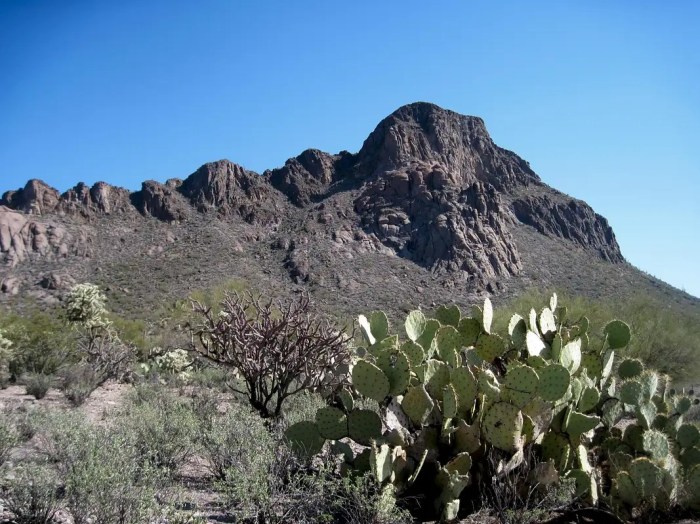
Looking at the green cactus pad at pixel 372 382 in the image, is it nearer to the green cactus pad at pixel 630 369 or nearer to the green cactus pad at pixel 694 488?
the green cactus pad at pixel 694 488

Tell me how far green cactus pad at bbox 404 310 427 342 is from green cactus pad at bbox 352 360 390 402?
0.99 meters

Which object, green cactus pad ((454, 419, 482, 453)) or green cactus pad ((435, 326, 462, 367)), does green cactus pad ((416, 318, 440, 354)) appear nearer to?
green cactus pad ((435, 326, 462, 367))

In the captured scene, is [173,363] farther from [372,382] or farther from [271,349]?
[372,382]

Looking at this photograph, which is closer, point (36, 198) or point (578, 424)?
point (578, 424)

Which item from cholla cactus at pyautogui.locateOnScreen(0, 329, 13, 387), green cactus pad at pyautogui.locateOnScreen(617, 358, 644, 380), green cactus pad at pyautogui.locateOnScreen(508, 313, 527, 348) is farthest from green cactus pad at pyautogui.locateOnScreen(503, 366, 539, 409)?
cholla cactus at pyautogui.locateOnScreen(0, 329, 13, 387)

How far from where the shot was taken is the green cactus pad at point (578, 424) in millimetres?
4766

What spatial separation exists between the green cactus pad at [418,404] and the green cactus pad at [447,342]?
2.95 ft

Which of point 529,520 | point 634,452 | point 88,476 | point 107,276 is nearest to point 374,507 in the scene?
point 529,520

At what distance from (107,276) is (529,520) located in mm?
45857

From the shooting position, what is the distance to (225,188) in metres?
67.9

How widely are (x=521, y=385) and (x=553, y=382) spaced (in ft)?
0.87

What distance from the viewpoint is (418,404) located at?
4824mm

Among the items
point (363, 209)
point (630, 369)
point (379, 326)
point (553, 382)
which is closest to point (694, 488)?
point (553, 382)

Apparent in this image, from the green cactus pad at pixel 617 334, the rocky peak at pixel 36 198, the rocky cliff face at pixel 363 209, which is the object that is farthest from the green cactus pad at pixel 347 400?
the rocky peak at pixel 36 198
